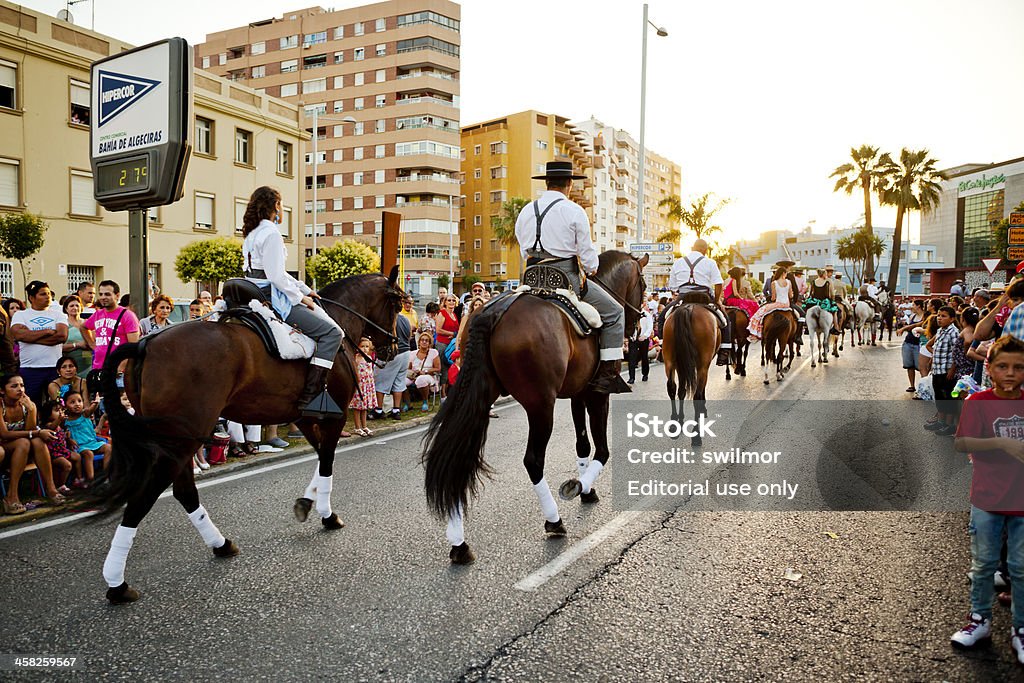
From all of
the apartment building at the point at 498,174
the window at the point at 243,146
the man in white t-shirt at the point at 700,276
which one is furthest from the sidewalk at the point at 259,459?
the apartment building at the point at 498,174

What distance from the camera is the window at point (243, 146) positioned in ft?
121

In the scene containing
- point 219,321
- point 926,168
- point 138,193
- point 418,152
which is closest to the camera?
point 219,321

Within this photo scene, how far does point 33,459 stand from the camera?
6375mm

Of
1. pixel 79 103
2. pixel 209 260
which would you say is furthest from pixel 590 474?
pixel 79 103

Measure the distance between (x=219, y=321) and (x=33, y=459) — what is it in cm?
284

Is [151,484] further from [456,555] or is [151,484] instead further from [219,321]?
[456,555]

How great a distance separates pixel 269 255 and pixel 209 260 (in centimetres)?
2841

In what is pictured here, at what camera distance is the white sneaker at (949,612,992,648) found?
353 centimetres

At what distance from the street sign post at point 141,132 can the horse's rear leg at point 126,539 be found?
151 inches

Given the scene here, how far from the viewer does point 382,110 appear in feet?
230

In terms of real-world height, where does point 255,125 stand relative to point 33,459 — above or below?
above

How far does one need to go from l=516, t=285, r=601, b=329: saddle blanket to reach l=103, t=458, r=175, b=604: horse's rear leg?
2790 millimetres

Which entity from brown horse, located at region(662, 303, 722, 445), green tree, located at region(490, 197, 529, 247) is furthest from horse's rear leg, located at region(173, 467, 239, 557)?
green tree, located at region(490, 197, 529, 247)

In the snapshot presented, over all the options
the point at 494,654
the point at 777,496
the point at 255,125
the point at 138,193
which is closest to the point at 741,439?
the point at 777,496
